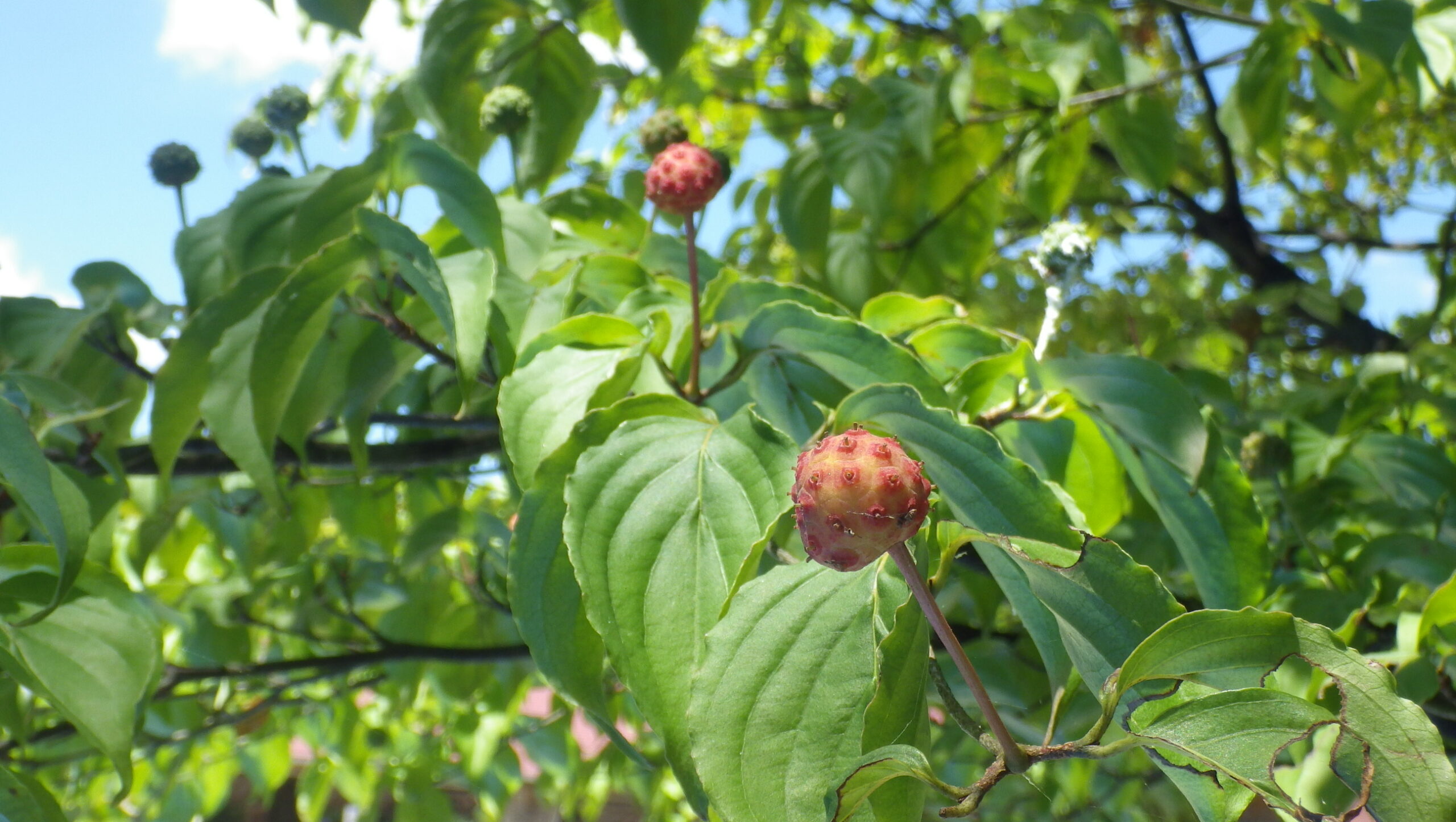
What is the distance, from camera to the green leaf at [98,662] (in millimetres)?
765

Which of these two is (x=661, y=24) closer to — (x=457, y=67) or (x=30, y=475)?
(x=457, y=67)

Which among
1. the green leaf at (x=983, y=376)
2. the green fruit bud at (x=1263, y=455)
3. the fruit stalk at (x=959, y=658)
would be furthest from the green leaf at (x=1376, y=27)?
the fruit stalk at (x=959, y=658)

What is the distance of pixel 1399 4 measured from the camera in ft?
3.92

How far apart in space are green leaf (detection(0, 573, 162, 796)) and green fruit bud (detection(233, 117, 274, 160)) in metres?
0.73

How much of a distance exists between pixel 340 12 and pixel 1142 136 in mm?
1169

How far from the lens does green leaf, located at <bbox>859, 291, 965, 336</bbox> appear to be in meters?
0.87

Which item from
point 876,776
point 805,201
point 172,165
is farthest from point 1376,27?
point 172,165

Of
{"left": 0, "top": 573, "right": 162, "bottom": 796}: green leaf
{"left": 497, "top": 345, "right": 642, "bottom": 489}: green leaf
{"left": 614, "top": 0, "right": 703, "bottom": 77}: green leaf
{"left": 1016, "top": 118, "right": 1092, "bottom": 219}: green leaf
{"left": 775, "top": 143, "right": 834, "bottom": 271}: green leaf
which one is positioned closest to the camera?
{"left": 497, "top": 345, "right": 642, "bottom": 489}: green leaf

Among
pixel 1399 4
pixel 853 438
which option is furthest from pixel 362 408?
pixel 1399 4

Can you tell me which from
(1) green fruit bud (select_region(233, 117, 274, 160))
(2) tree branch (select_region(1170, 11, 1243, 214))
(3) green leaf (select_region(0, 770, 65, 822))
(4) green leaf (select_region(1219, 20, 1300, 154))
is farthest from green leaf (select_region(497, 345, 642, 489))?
(2) tree branch (select_region(1170, 11, 1243, 214))

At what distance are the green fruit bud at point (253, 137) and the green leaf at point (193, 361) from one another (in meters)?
0.64

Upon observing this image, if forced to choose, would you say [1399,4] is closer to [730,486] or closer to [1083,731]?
[1083,731]

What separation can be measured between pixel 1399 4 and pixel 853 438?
3.79ft

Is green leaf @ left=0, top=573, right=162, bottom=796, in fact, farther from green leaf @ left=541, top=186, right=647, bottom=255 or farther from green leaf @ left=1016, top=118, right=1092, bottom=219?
green leaf @ left=1016, top=118, right=1092, bottom=219
